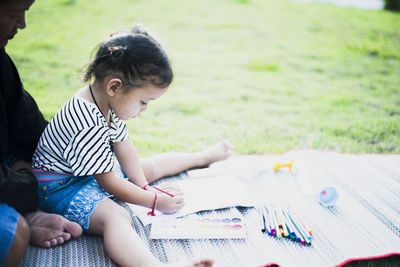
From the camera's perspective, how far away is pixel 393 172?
2.35 meters

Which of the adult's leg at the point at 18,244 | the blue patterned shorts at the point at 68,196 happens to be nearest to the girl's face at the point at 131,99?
the blue patterned shorts at the point at 68,196

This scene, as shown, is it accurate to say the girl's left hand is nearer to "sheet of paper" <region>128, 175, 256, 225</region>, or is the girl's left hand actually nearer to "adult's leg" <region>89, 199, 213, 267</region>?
"sheet of paper" <region>128, 175, 256, 225</region>

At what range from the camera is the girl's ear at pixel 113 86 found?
1.59 m

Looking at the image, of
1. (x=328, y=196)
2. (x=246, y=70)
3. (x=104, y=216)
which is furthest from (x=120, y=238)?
(x=246, y=70)

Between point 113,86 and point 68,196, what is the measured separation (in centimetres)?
57

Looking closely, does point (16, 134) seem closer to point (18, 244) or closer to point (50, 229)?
point (50, 229)

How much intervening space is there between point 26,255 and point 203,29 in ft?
16.3

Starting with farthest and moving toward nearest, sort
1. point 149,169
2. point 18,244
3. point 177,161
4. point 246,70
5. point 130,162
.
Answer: point 246,70
point 177,161
point 149,169
point 130,162
point 18,244

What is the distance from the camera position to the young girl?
5.15ft

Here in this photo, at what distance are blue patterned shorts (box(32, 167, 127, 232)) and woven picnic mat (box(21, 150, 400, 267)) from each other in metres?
0.13

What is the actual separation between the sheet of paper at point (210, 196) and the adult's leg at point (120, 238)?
0.21 meters

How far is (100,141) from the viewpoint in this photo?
5.20 feet

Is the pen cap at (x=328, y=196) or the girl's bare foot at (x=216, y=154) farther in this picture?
the girl's bare foot at (x=216, y=154)

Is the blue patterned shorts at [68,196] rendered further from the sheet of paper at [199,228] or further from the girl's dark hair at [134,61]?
the girl's dark hair at [134,61]
